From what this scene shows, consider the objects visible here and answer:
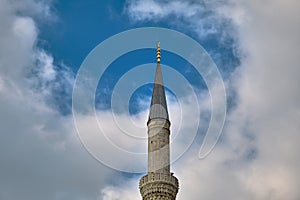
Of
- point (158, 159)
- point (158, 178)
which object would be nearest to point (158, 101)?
point (158, 159)

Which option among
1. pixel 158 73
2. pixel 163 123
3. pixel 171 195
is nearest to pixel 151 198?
pixel 171 195

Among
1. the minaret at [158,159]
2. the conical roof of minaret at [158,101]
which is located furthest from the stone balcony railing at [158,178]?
the conical roof of minaret at [158,101]

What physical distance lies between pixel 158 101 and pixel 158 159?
3.89m

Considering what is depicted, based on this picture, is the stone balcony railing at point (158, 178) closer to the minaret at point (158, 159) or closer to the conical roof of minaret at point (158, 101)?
the minaret at point (158, 159)

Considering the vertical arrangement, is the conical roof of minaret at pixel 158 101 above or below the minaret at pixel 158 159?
above

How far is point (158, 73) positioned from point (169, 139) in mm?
4504

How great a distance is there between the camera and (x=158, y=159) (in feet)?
152

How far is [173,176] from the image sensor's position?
46500mm

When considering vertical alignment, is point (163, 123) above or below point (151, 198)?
above

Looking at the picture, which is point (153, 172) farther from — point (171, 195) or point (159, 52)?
point (159, 52)

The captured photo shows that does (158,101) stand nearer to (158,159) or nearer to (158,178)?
(158,159)

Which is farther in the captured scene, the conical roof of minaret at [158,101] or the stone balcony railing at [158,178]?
the conical roof of minaret at [158,101]

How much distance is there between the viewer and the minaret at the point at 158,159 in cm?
4572

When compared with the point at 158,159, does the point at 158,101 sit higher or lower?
higher
